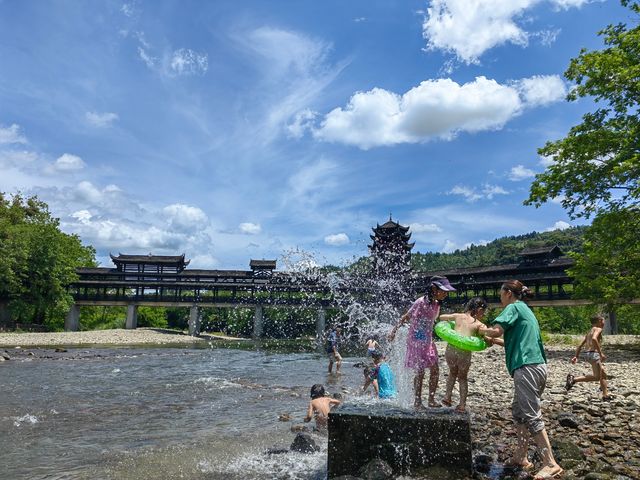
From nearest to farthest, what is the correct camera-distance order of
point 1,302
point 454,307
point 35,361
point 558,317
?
point 35,361
point 1,302
point 454,307
point 558,317

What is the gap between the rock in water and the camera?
655cm

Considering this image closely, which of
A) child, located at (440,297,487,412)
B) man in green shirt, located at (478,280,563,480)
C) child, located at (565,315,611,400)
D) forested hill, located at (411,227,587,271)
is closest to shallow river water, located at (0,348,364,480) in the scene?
child, located at (440,297,487,412)

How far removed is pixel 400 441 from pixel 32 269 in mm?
47076

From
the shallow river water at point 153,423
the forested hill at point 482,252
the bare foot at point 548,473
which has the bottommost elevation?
the shallow river water at point 153,423

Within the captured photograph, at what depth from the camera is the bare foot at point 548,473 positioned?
454cm

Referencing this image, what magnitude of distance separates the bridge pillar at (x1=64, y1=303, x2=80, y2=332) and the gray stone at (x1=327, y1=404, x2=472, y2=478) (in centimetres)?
5323

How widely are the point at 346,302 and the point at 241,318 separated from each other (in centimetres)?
1818

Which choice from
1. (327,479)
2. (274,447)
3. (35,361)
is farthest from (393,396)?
(35,361)

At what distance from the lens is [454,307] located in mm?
45156

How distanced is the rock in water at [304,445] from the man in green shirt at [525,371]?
9.31ft

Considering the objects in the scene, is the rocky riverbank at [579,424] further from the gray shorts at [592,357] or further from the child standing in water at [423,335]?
the child standing in water at [423,335]

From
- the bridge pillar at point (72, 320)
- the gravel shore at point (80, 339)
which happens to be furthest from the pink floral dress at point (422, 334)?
the bridge pillar at point (72, 320)

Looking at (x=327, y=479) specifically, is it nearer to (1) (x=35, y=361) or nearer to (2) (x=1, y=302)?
(1) (x=35, y=361)

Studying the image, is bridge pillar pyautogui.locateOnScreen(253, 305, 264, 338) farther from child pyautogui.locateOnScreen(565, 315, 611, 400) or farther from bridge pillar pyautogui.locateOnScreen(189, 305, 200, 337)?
child pyautogui.locateOnScreen(565, 315, 611, 400)
